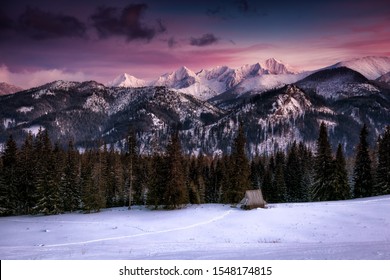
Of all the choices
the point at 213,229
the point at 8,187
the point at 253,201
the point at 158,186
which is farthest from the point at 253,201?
the point at 8,187

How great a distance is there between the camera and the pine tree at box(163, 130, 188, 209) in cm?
4744

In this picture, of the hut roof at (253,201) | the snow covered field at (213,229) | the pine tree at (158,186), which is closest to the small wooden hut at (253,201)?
the hut roof at (253,201)

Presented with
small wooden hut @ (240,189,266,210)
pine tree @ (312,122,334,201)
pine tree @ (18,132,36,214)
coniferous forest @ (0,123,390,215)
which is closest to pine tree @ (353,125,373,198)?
coniferous forest @ (0,123,390,215)

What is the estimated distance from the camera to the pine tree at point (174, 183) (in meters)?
47.4

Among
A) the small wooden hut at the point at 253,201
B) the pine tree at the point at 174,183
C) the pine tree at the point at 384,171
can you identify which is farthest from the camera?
the pine tree at the point at 384,171

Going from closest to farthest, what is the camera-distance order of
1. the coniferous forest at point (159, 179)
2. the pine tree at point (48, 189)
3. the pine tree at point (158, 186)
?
the pine tree at point (158, 186) → the coniferous forest at point (159, 179) → the pine tree at point (48, 189)

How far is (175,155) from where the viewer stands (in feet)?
161

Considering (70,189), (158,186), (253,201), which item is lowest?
(253,201)

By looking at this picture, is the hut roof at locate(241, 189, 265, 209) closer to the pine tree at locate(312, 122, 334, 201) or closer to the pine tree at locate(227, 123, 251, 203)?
the pine tree at locate(227, 123, 251, 203)

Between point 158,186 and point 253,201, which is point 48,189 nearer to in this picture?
point 158,186

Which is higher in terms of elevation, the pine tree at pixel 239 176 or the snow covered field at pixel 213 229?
the pine tree at pixel 239 176

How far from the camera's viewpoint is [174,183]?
1876 inches

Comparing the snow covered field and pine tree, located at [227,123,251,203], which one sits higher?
pine tree, located at [227,123,251,203]

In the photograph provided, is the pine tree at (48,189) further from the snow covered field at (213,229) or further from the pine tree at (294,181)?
the pine tree at (294,181)
